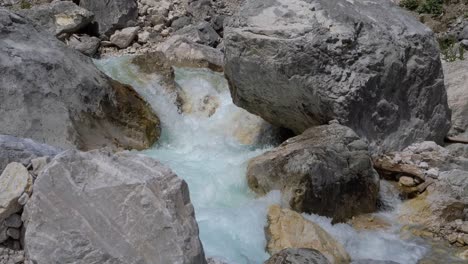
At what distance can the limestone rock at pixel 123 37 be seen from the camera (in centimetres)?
1500

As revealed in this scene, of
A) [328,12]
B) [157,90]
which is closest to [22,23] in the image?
[157,90]

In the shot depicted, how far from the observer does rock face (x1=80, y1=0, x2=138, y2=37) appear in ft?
51.2

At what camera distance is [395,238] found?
6984mm

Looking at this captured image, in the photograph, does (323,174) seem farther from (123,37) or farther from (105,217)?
(123,37)

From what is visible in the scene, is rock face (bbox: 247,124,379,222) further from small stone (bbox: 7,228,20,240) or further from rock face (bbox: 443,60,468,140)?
small stone (bbox: 7,228,20,240)

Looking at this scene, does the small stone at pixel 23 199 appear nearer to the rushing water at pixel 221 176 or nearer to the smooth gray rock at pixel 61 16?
the rushing water at pixel 221 176

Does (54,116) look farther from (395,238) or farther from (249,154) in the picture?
(395,238)

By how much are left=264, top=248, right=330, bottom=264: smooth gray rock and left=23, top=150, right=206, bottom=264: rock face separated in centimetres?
153

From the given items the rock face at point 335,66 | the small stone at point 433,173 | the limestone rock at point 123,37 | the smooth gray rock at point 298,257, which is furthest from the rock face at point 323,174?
the limestone rock at point 123,37

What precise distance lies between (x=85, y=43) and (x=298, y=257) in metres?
10.6

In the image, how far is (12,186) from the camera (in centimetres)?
364

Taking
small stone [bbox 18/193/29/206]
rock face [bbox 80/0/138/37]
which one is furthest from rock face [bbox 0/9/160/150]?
rock face [bbox 80/0/138/37]

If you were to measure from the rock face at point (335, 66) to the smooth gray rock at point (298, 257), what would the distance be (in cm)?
330

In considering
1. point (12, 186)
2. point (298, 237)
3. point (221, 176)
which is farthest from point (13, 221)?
point (221, 176)
